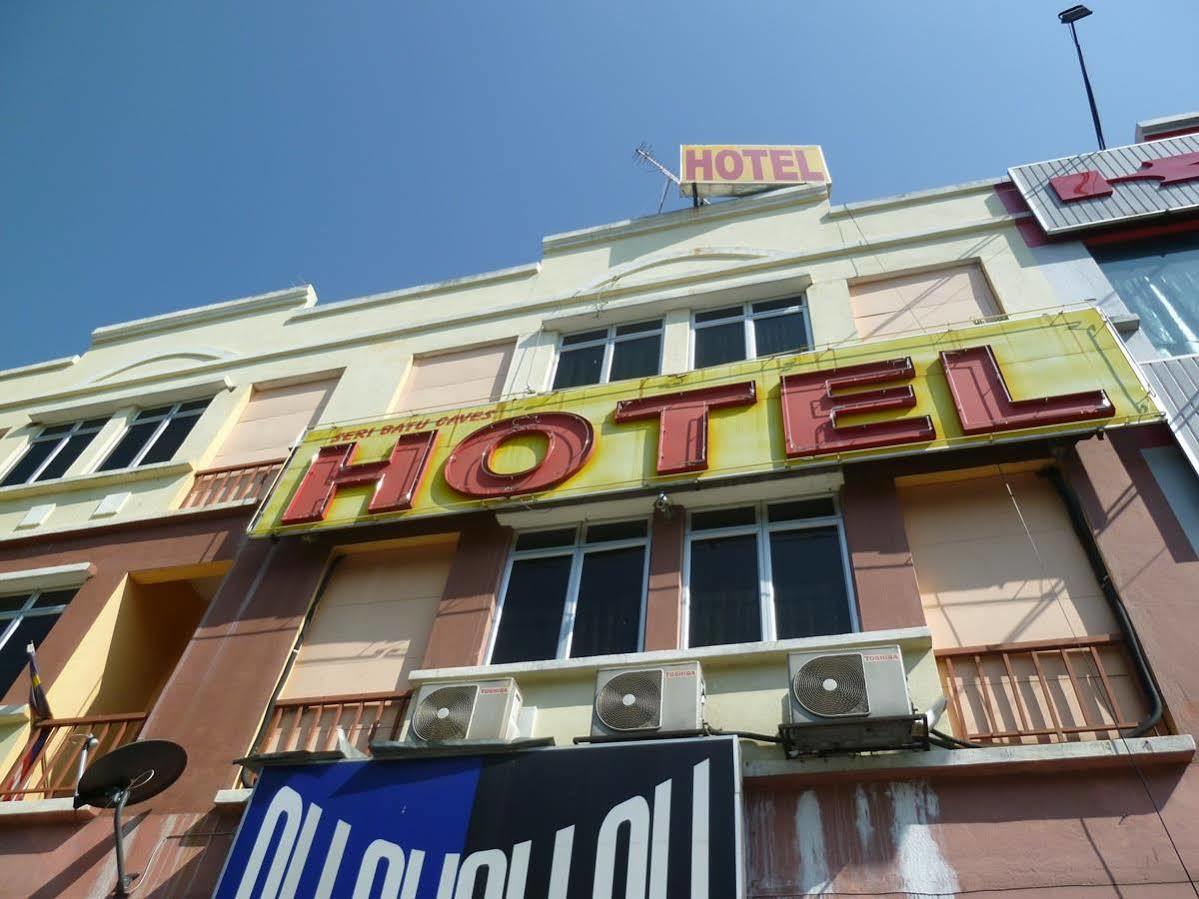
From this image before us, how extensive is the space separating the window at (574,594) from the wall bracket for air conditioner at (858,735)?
2.03 m

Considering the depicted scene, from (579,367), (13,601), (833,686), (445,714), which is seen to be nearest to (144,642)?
(13,601)

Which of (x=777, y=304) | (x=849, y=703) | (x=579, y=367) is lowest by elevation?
(x=849, y=703)

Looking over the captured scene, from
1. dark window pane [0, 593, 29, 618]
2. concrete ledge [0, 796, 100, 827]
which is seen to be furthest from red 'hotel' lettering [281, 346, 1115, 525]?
dark window pane [0, 593, 29, 618]

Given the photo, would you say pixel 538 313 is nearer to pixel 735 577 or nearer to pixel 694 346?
pixel 694 346

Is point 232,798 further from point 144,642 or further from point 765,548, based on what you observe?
point 765,548

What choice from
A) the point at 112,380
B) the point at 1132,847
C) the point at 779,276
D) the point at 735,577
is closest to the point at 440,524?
the point at 735,577

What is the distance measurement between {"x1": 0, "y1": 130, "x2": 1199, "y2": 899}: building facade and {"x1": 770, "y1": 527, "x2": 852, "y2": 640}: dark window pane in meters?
0.03

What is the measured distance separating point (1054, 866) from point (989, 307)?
660 centimetres

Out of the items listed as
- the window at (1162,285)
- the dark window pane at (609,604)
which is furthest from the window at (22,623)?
the window at (1162,285)

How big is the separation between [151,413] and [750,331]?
9.77 m

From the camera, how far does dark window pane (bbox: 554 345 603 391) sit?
36.2 feet

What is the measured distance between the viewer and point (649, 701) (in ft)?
20.2

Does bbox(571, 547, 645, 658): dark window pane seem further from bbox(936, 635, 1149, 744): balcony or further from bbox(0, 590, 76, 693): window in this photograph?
bbox(0, 590, 76, 693): window

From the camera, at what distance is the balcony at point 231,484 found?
1064cm
